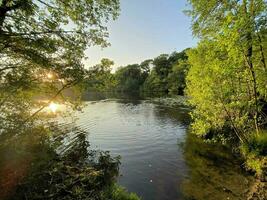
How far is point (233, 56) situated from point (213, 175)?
22.8 feet

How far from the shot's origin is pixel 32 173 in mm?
7980

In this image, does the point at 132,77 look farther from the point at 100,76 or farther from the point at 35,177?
the point at 35,177

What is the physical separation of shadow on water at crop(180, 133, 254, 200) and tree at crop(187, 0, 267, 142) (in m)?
2.24

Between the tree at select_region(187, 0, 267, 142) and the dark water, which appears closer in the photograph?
the tree at select_region(187, 0, 267, 142)

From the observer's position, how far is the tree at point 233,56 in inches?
418

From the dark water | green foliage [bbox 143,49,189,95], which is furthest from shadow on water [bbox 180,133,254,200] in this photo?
green foliage [bbox 143,49,189,95]

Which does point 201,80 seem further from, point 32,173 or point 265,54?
point 32,173

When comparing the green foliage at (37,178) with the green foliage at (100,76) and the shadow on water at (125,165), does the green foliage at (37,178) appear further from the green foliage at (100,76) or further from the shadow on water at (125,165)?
the green foliage at (100,76)

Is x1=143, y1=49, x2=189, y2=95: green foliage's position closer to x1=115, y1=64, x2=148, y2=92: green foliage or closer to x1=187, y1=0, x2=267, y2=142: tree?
x1=115, y1=64, x2=148, y2=92: green foliage

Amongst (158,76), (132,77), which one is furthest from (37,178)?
(132,77)

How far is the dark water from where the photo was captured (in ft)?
38.8

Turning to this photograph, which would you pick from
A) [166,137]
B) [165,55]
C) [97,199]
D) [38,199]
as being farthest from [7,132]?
[165,55]

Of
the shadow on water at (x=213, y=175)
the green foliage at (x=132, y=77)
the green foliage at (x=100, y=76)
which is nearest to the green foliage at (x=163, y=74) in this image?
the green foliage at (x=132, y=77)

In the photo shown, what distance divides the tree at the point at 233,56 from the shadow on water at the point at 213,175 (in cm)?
224
